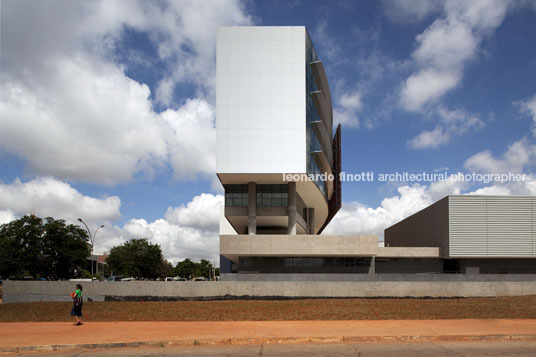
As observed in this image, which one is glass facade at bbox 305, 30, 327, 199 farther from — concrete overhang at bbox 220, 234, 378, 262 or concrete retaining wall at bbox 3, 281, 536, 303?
concrete retaining wall at bbox 3, 281, 536, 303

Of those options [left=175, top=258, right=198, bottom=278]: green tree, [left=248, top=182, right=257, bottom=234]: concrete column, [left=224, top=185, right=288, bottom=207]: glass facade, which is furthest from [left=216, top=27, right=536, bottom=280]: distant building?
[left=175, top=258, right=198, bottom=278]: green tree

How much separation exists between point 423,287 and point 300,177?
18091 mm

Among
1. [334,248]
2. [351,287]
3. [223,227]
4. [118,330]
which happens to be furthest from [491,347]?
[223,227]

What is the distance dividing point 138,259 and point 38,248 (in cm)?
2772

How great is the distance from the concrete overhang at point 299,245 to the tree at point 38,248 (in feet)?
90.0

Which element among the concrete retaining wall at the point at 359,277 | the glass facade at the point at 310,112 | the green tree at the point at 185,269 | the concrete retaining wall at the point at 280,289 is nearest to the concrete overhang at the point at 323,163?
the glass facade at the point at 310,112

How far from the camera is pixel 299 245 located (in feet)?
145

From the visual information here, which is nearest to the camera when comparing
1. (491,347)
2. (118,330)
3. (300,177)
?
(491,347)

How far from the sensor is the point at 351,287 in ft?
114

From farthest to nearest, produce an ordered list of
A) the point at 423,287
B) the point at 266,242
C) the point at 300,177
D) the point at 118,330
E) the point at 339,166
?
the point at 339,166 → the point at 300,177 → the point at 266,242 → the point at 423,287 → the point at 118,330

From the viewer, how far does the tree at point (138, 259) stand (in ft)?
276

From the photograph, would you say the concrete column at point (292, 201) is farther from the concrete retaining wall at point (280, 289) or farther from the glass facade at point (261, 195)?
the concrete retaining wall at point (280, 289)

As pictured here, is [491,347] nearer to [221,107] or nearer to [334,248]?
[334,248]

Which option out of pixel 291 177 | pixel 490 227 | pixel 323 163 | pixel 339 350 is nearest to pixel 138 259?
pixel 323 163
